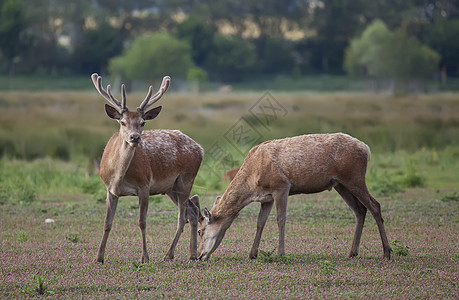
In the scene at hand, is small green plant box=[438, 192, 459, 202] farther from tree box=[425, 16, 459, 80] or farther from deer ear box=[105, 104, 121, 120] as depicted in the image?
tree box=[425, 16, 459, 80]

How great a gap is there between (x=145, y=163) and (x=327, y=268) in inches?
114

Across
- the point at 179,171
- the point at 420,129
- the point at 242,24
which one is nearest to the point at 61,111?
the point at 420,129

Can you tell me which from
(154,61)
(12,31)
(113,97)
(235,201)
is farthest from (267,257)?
(12,31)

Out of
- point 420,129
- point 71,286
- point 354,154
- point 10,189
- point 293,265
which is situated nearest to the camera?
point 71,286

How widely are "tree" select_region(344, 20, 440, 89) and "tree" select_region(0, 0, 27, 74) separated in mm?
36262

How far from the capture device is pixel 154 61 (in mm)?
76500

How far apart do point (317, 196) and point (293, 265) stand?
757 centimetres

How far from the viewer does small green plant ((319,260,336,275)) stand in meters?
9.00

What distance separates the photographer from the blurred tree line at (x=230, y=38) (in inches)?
3012

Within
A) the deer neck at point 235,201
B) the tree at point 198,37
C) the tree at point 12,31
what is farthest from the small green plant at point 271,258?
the tree at point 198,37

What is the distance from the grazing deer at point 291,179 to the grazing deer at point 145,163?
1.46 ft

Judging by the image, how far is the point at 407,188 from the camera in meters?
18.4

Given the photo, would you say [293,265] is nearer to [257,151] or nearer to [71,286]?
[257,151]

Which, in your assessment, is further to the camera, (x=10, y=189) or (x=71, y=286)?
(x=10, y=189)
